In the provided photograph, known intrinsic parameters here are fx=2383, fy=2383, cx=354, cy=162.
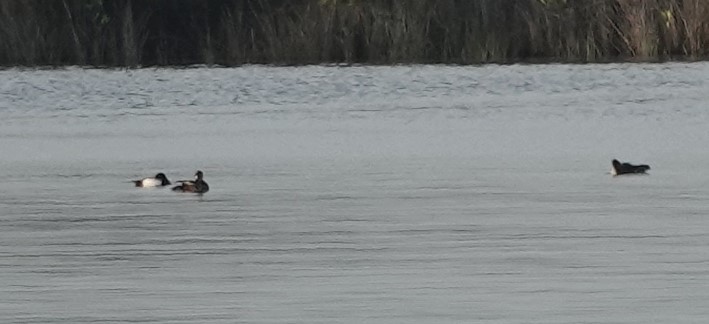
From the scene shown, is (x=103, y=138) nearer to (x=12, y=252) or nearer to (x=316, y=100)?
(x=316, y=100)

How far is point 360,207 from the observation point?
12.6 metres

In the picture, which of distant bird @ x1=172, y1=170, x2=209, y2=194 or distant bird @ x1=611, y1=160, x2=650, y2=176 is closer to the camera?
distant bird @ x1=172, y1=170, x2=209, y2=194

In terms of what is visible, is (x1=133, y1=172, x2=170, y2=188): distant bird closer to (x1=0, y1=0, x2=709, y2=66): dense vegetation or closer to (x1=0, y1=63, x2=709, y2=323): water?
(x1=0, y1=63, x2=709, y2=323): water

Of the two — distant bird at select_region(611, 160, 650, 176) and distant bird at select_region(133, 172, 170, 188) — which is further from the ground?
distant bird at select_region(133, 172, 170, 188)

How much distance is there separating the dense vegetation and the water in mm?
4392

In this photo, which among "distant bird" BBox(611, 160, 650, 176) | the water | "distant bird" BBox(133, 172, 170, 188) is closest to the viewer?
the water

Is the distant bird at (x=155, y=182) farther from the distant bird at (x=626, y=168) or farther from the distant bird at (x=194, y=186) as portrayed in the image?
the distant bird at (x=626, y=168)

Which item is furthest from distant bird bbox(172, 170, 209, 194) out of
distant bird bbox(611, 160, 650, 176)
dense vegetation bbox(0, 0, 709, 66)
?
dense vegetation bbox(0, 0, 709, 66)

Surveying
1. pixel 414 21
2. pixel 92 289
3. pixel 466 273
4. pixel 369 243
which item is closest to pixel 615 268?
pixel 466 273

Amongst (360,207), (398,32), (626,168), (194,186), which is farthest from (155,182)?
(398,32)

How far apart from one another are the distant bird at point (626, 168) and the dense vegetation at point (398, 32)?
528 inches

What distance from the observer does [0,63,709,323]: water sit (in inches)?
360

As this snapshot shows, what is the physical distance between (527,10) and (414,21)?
4.58 ft

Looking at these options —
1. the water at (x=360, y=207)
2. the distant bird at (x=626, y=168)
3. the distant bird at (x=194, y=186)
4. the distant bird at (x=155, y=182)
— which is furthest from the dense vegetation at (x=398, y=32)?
the distant bird at (x=194, y=186)
